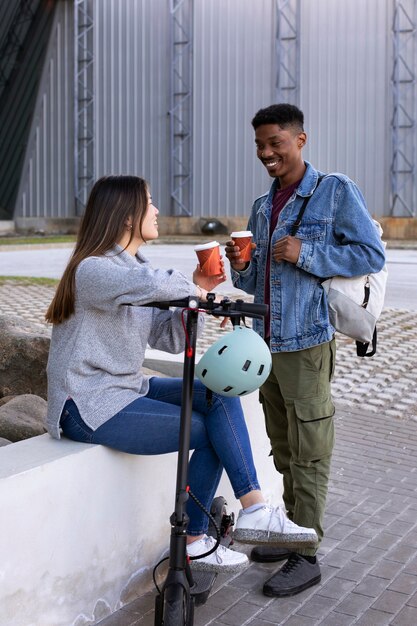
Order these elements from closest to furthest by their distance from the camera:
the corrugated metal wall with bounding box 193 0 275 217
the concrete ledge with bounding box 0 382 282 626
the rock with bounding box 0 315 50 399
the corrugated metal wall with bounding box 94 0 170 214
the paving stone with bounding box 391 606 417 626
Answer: the concrete ledge with bounding box 0 382 282 626
the paving stone with bounding box 391 606 417 626
the rock with bounding box 0 315 50 399
the corrugated metal wall with bounding box 193 0 275 217
the corrugated metal wall with bounding box 94 0 170 214

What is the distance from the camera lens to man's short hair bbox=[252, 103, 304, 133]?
3842mm

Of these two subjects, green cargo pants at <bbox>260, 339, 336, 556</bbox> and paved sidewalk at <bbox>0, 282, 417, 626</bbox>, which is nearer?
paved sidewalk at <bbox>0, 282, 417, 626</bbox>

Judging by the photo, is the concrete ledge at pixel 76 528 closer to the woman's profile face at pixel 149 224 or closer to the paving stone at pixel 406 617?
the woman's profile face at pixel 149 224

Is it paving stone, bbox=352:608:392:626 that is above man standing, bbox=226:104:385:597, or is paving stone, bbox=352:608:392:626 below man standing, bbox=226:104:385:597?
below

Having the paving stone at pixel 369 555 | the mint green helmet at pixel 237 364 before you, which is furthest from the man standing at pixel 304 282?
the mint green helmet at pixel 237 364

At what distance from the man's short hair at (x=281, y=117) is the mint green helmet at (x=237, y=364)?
1035 mm

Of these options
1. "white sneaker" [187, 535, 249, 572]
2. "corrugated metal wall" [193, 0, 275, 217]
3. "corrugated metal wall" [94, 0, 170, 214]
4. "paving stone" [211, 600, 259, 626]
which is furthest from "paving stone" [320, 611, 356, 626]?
"corrugated metal wall" [94, 0, 170, 214]

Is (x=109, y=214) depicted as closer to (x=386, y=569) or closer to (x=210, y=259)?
(x=210, y=259)

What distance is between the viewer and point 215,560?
3676 mm

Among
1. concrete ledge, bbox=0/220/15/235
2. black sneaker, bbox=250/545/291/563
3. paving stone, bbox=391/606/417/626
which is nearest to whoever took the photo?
paving stone, bbox=391/606/417/626

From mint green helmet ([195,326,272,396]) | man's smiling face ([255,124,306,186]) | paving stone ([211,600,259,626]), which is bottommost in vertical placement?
paving stone ([211,600,259,626])

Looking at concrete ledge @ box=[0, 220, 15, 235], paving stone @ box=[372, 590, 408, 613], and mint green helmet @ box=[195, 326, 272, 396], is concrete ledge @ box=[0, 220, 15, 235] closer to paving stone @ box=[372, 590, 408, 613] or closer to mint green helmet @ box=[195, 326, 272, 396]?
paving stone @ box=[372, 590, 408, 613]

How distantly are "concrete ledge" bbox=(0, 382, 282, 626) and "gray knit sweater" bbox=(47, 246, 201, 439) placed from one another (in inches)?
7.0

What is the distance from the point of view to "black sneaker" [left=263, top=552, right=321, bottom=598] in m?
3.85
